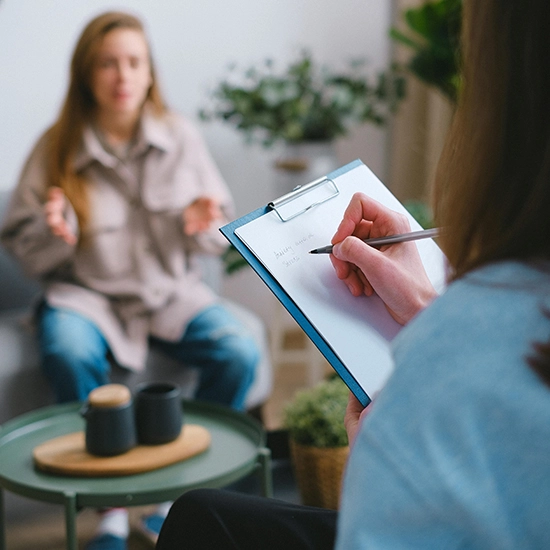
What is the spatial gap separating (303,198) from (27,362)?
1194mm

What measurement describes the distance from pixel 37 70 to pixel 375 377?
7.22ft

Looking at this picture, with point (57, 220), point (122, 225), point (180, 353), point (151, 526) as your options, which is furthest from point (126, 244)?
point (151, 526)

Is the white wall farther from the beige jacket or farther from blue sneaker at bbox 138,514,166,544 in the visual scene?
blue sneaker at bbox 138,514,166,544

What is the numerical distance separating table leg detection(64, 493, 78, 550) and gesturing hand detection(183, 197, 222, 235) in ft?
3.12

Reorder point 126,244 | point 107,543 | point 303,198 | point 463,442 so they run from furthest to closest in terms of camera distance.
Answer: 1. point 126,244
2. point 107,543
3. point 303,198
4. point 463,442

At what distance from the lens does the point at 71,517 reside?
1152 millimetres

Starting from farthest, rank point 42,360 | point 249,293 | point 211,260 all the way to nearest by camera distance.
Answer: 1. point 249,293
2. point 211,260
3. point 42,360

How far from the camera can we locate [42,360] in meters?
1.76

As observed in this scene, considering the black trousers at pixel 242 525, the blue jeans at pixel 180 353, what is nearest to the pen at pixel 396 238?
the black trousers at pixel 242 525

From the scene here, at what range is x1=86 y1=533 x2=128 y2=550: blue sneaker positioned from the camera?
1.50 metres

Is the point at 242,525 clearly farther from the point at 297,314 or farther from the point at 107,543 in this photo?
the point at 107,543

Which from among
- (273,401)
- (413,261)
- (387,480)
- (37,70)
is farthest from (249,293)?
(387,480)

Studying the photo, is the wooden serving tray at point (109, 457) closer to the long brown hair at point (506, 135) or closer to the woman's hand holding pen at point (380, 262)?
the woman's hand holding pen at point (380, 262)

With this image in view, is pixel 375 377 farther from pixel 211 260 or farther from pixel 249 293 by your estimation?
pixel 249 293
